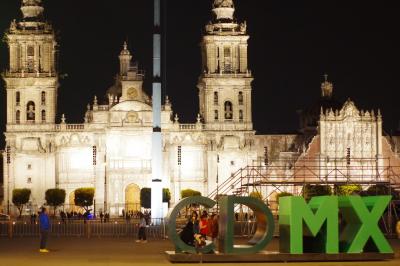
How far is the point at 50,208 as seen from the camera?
106 metres

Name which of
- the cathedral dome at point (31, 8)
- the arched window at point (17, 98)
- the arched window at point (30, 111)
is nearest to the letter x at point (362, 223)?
the arched window at point (30, 111)

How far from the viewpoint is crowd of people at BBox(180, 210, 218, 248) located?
36.2 meters

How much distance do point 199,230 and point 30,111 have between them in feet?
240

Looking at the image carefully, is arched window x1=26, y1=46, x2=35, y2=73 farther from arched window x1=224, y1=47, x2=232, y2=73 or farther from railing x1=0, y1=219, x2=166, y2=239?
railing x1=0, y1=219, x2=166, y2=239

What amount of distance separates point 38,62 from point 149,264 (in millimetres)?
76040

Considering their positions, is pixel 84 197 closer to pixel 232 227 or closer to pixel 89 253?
pixel 89 253

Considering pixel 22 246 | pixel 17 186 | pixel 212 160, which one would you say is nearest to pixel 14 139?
pixel 17 186

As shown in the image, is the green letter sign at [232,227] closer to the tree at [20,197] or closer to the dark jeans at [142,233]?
the dark jeans at [142,233]

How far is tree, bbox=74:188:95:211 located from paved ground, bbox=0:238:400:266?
169ft

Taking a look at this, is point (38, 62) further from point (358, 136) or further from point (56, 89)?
point (358, 136)

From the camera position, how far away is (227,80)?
107938mm

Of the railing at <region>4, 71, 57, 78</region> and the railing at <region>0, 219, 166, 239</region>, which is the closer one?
the railing at <region>0, 219, 166, 239</region>

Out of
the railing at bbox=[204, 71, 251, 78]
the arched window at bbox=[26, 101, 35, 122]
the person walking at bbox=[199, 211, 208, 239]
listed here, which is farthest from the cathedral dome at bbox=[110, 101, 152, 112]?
the person walking at bbox=[199, 211, 208, 239]

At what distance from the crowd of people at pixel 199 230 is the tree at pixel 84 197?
64.2m
